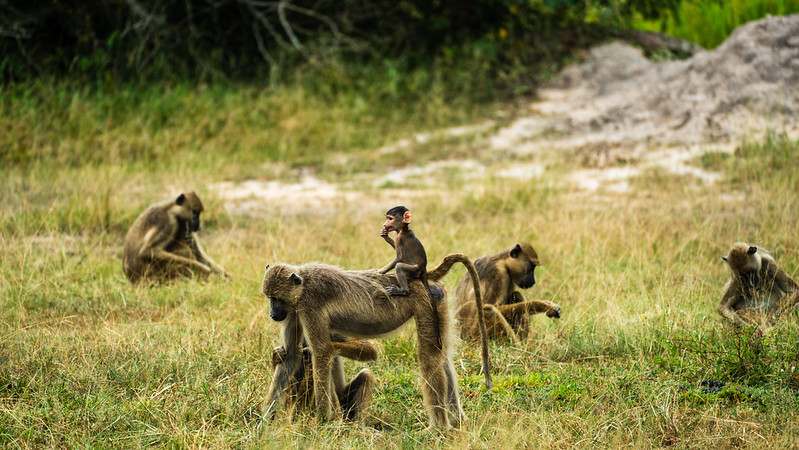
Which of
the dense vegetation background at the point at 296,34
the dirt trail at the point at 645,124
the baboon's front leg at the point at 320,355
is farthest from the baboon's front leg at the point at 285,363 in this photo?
the dense vegetation background at the point at 296,34

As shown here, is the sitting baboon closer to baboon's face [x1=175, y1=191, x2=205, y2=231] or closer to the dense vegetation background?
baboon's face [x1=175, y1=191, x2=205, y2=231]

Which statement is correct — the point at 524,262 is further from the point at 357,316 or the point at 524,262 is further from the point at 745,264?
the point at 357,316

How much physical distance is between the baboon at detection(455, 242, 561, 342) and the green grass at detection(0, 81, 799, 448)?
222 millimetres

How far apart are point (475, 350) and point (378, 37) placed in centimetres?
1186

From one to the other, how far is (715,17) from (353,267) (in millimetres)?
14381

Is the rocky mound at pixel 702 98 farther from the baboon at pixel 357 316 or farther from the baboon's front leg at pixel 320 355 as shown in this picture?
the baboon's front leg at pixel 320 355

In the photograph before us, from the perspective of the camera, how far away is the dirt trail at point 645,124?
11.0 meters

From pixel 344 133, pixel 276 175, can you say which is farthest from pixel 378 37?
pixel 276 175

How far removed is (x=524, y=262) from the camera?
6082mm

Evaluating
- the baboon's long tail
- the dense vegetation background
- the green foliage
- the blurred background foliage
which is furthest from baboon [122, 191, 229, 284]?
the dense vegetation background

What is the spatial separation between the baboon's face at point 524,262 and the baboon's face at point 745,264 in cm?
137

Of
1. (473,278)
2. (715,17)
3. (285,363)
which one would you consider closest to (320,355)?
(285,363)

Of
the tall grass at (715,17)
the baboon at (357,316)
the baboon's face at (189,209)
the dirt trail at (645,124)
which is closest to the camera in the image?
the baboon at (357,316)

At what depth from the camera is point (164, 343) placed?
551 centimetres
